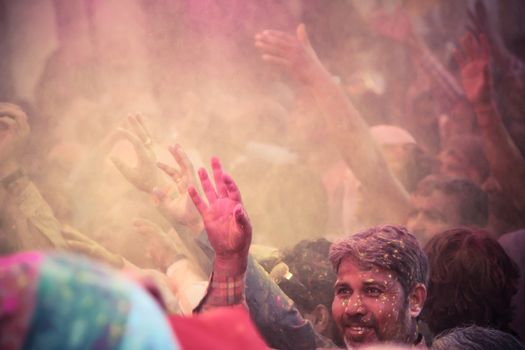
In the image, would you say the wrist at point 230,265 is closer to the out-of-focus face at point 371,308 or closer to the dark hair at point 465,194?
the out-of-focus face at point 371,308

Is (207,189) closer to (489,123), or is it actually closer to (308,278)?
(308,278)

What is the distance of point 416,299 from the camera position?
7.71ft

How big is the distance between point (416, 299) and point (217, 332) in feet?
5.28

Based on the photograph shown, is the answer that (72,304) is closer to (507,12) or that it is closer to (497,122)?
(497,122)

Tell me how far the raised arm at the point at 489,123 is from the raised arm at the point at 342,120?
62cm

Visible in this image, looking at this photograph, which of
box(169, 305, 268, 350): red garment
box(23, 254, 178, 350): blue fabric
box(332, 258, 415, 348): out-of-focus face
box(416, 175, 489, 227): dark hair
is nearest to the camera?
box(23, 254, 178, 350): blue fabric

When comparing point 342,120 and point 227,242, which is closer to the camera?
point 227,242

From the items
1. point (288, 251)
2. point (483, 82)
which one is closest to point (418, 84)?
point (483, 82)

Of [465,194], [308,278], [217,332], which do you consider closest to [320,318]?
[308,278]

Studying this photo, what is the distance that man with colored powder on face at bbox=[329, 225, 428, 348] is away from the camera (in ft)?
7.46

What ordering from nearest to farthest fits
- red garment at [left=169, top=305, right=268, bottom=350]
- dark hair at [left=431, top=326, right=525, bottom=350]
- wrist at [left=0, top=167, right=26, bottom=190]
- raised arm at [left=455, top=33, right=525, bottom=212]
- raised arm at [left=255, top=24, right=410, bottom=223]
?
red garment at [left=169, top=305, right=268, bottom=350] < dark hair at [left=431, top=326, right=525, bottom=350] < wrist at [left=0, top=167, right=26, bottom=190] < raised arm at [left=255, top=24, right=410, bottom=223] < raised arm at [left=455, top=33, right=525, bottom=212]

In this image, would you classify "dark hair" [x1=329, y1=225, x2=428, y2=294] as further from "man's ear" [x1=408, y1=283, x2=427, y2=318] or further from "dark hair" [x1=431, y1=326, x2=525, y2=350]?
"dark hair" [x1=431, y1=326, x2=525, y2=350]

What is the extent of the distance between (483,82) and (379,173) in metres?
0.89

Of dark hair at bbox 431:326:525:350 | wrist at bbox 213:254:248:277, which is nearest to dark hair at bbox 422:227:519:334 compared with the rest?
dark hair at bbox 431:326:525:350
